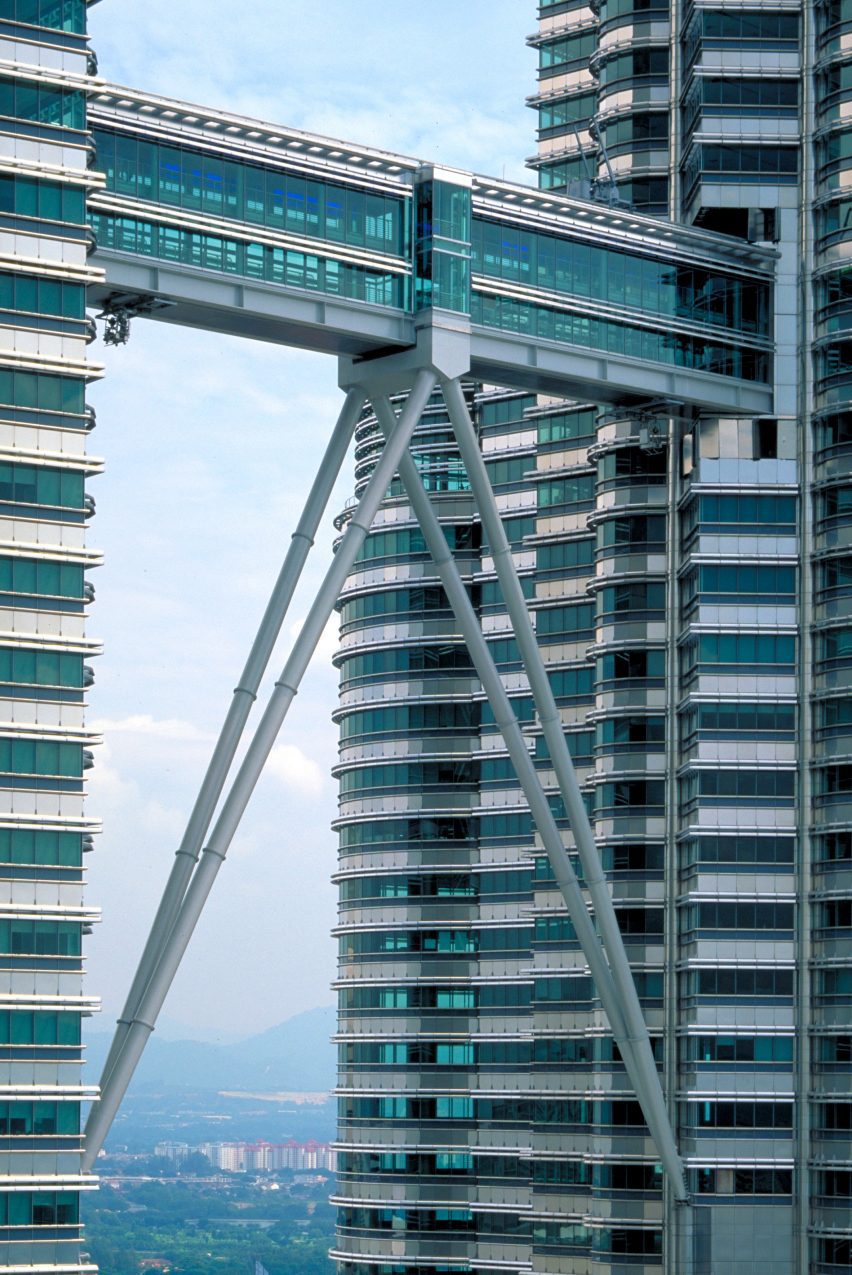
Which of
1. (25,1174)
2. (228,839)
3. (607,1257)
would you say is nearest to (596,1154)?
(607,1257)

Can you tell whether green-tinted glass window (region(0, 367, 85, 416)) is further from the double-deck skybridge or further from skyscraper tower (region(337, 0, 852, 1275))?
skyscraper tower (region(337, 0, 852, 1275))

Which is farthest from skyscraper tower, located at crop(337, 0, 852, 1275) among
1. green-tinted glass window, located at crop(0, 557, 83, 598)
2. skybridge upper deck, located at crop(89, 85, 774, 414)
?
green-tinted glass window, located at crop(0, 557, 83, 598)

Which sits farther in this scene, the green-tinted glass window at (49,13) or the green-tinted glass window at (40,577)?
the green-tinted glass window at (49,13)

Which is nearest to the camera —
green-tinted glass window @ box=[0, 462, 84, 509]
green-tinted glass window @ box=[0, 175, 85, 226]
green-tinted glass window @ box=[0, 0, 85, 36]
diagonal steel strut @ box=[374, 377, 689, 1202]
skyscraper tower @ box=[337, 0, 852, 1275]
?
green-tinted glass window @ box=[0, 462, 84, 509]

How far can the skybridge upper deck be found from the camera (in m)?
93.0

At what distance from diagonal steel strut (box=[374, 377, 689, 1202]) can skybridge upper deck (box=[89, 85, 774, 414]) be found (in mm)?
5230

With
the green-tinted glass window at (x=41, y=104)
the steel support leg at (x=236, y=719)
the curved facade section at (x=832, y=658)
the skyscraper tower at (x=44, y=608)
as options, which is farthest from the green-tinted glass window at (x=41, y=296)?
the curved facade section at (x=832, y=658)

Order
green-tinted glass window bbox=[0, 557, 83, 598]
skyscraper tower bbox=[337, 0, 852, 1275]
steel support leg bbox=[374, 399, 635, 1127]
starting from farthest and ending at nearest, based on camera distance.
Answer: skyscraper tower bbox=[337, 0, 852, 1275], steel support leg bbox=[374, 399, 635, 1127], green-tinted glass window bbox=[0, 557, 83, 598]

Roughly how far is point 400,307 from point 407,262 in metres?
1.78

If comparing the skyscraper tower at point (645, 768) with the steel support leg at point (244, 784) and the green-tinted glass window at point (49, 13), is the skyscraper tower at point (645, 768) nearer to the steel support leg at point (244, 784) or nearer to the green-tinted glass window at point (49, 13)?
the steel support leg at point (244, 784)

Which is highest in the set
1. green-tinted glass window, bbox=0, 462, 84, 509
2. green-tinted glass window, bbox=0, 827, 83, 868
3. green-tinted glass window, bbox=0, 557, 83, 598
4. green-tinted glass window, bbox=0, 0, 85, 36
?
green-tinted glass window, bbox=0, 0, 85, 36

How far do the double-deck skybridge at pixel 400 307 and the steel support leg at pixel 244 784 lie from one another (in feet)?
0.31

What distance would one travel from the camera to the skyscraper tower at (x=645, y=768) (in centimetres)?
11006

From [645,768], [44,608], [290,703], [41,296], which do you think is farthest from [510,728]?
[41,296]
